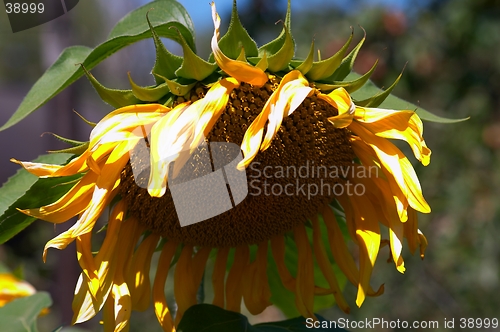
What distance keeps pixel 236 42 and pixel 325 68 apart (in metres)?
0.14

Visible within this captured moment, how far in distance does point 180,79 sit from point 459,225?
2.80 m

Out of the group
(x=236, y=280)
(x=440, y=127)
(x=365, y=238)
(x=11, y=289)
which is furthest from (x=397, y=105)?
(x=440, y=127)

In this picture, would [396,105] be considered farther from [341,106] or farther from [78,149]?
[78,149]

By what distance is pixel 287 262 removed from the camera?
1.17m

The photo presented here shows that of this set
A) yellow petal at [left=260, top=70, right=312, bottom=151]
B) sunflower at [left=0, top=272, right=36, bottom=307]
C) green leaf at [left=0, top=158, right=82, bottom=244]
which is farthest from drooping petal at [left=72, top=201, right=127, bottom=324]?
sunflower at [left=0, top=272, right=36, bottom=307]

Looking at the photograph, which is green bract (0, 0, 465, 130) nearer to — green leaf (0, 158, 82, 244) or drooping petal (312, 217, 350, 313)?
green leaf (0, 158, 82, 244)

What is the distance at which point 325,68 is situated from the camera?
0.85 m

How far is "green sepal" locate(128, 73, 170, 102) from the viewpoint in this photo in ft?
2.66

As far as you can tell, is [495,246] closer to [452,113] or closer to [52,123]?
[452,113]

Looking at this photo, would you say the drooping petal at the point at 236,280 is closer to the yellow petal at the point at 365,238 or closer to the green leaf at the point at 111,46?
the yellow petal at the point at 365,238

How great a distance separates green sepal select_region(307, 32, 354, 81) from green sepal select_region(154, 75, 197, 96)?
7.3 inches

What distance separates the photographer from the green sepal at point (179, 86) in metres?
0.81

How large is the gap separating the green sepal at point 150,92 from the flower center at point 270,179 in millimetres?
46

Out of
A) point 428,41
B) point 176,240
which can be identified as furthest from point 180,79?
point 428,41
